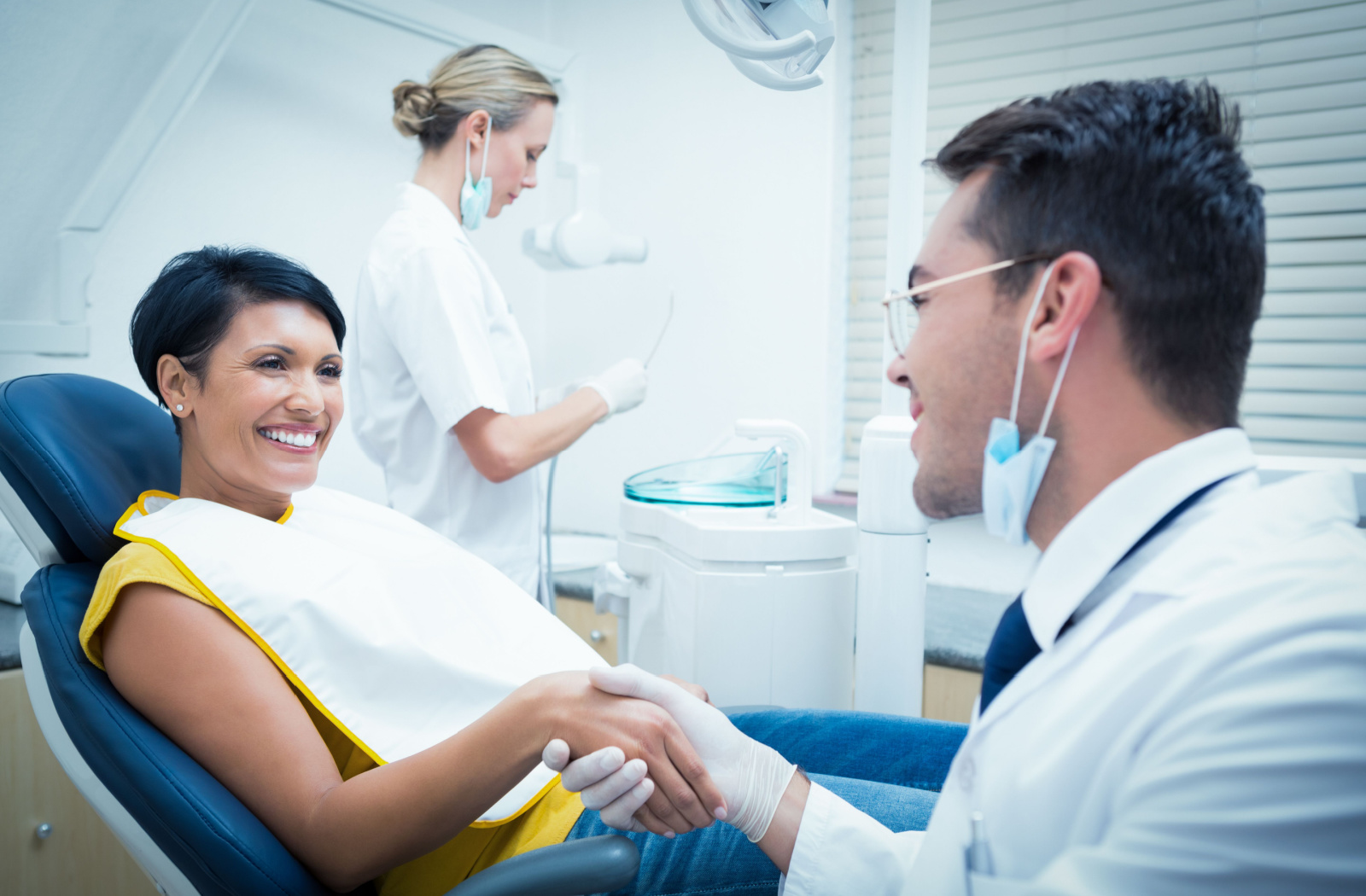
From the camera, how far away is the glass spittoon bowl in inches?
58.7

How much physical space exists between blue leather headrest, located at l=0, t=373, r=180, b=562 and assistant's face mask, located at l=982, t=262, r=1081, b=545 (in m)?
0.97

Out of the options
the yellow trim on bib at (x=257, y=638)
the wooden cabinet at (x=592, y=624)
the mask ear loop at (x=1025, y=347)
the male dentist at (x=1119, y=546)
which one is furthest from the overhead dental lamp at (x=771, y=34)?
the wooden cabinet at (x=592, y=624)

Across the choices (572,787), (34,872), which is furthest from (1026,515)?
(34,872)

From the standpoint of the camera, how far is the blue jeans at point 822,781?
94 cm

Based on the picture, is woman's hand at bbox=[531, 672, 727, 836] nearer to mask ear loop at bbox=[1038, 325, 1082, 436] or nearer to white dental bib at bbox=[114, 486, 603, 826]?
white dental bib at bbox=[114, 486, 603, 826]

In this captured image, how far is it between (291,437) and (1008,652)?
87cm

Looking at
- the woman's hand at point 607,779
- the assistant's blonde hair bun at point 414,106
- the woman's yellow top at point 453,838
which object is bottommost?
the woman's yellow top at point 453,838

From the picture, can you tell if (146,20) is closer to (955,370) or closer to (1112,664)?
(955,370)

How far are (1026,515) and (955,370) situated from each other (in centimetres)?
14

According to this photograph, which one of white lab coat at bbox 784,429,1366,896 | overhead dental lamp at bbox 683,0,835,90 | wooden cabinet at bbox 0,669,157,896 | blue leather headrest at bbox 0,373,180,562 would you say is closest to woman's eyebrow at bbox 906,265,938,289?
white lab coat at bbox 784,429,1366,896

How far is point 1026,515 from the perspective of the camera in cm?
74

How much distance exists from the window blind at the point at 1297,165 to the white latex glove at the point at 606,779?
5.23 feet

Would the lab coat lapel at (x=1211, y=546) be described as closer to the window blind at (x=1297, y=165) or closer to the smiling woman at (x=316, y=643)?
the smiling woman at (x=316, y=643)

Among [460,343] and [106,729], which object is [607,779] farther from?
[460,343]
